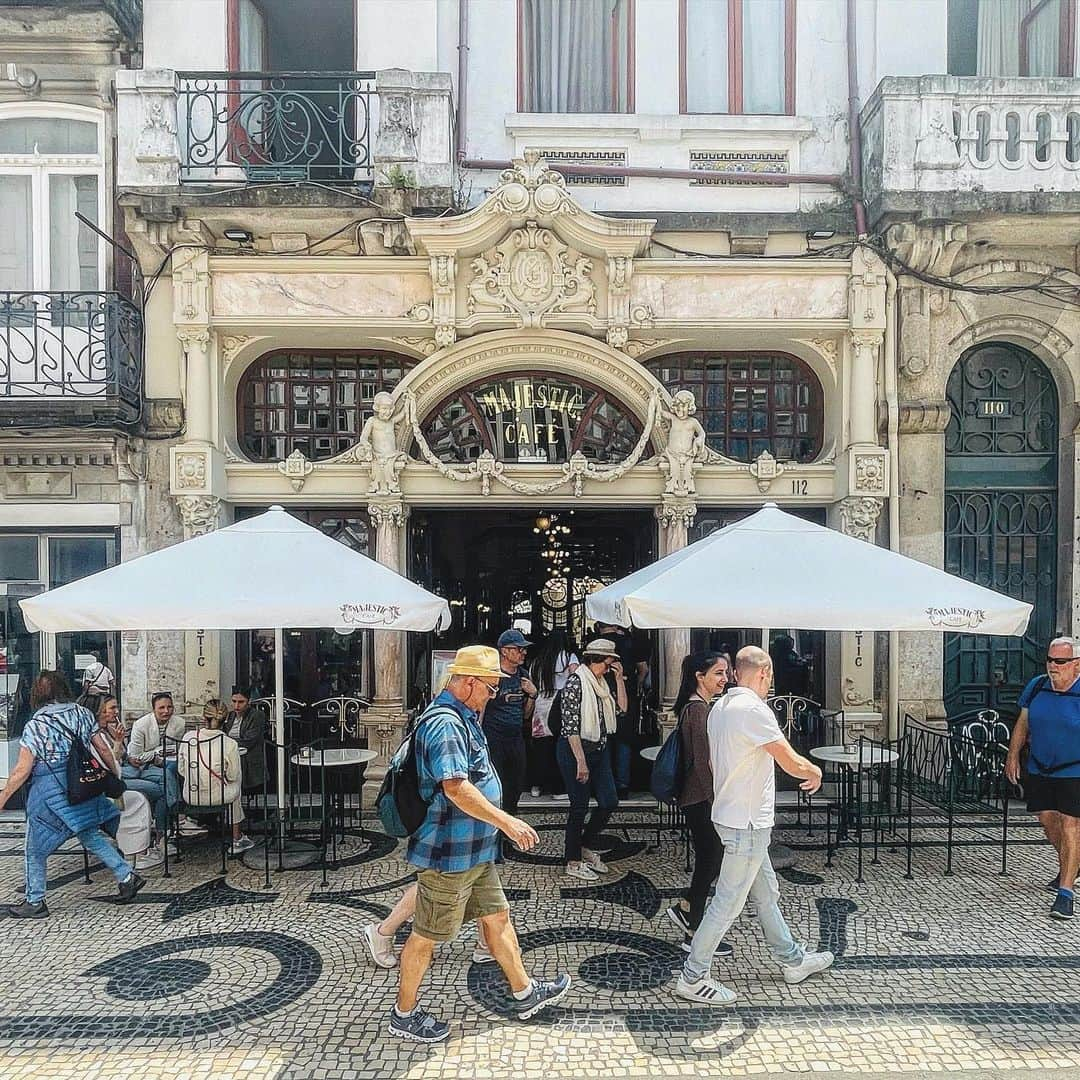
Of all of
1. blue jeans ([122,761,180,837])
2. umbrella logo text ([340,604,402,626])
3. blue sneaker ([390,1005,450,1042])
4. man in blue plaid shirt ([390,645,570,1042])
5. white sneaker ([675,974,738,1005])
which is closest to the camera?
man in blue plaid shirt ([390,645,570,1042])

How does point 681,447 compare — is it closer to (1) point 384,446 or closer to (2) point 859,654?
(2) point 859,654

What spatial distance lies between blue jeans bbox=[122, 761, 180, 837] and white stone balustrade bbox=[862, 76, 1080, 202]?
8.44 meters

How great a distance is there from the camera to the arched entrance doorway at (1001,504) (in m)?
9.02

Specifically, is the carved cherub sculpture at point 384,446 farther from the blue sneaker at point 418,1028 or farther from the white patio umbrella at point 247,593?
the blue sneaker at point 418,1028

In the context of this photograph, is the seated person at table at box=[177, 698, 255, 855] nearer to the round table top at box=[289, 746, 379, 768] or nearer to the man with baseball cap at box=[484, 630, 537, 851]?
the round table top at box=[289, 746, 379, 768]

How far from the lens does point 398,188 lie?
8.14 metres

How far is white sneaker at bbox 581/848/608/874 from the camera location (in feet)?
20.4

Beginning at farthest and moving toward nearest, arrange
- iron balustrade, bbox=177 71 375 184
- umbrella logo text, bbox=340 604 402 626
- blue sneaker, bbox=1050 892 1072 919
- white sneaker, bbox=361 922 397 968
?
iron balustrade, bbox=177 71 375 184 < umbrella logo text, bbox=340 604 402 626 < blue sneaker, bbox=1050 892 1072 919 < white sneaker, bbox=361 922 397 968

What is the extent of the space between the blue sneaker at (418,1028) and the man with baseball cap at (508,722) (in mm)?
2280

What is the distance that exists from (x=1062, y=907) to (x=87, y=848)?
22.0ft

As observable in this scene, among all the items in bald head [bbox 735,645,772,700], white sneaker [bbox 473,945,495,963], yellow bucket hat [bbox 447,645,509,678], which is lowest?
white sneaker [bbox 473,945,495,963]

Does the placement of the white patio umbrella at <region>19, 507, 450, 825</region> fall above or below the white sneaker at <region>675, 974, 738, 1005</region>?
above

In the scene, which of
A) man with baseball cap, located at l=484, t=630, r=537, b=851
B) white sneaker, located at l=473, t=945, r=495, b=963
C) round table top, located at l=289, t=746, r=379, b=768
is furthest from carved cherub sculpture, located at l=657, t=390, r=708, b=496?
white sneaker, located at l=473, t=945, r=495, b=963

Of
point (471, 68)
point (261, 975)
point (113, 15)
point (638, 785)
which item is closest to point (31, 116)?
point (113, 15)
